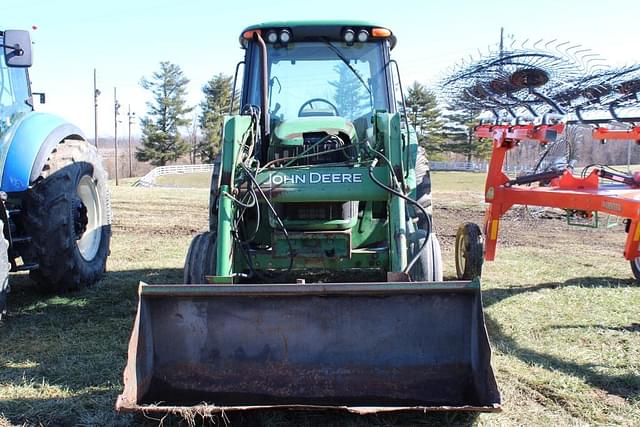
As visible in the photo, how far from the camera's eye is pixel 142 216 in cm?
1355

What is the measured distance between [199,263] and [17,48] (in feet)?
8.64

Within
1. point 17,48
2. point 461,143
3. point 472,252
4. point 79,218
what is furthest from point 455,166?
point 17,48

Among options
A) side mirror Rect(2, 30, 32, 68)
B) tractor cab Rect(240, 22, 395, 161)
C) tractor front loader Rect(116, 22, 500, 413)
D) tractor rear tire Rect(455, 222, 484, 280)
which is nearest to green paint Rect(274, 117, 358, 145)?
tractor front loader Rect(116, 22, 500, 413)

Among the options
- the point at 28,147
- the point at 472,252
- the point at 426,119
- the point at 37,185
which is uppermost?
the point at 426,119

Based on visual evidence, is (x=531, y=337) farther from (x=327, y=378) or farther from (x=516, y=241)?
(x=516, y=241)

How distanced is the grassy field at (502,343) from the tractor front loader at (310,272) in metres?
0.20

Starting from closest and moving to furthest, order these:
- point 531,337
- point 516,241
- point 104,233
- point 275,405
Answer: point 275,405 < point 531,337 < point 104,233 < point 516,241

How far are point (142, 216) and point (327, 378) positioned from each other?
10.9 meters

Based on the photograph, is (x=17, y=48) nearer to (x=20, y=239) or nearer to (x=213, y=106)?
(x=20, y=239)

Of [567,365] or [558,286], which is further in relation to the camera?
[558,286]

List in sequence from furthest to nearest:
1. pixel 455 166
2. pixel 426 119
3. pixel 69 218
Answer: pixel 426 119 → pixel 455 166 → pixel 69 218

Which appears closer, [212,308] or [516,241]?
[212,308]

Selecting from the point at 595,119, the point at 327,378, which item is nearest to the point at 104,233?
the point at 327,378

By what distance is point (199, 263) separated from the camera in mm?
4535
